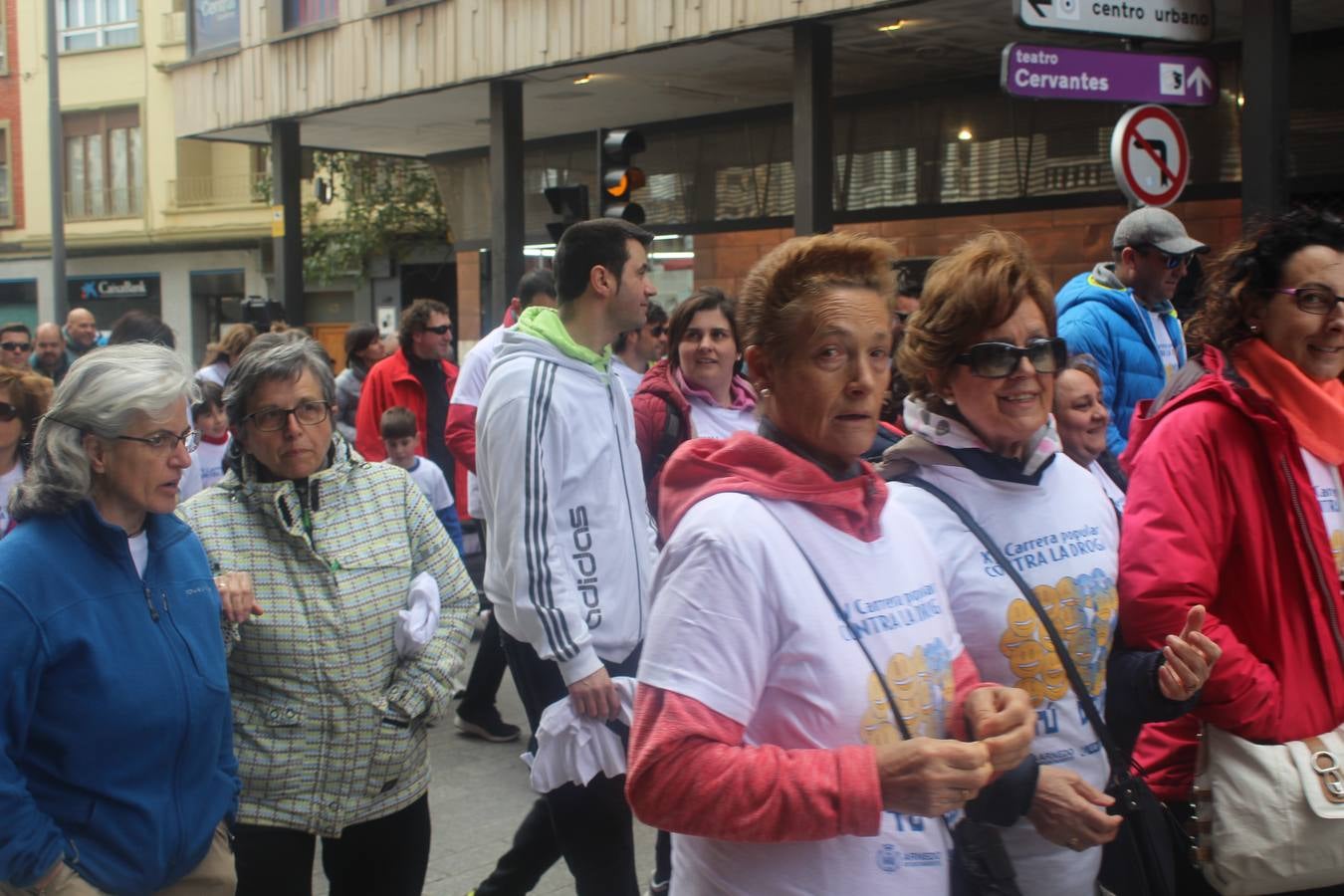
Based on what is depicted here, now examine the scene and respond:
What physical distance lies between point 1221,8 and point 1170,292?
561 centimetres

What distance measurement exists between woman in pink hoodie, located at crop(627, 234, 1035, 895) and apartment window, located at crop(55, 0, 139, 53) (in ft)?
116

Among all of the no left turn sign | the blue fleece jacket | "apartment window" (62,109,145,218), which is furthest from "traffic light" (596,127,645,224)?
"apartment window" (62,109,145,218)

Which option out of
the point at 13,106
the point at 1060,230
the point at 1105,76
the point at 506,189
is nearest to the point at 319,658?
the point at 1105,76

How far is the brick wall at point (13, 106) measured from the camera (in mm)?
35594

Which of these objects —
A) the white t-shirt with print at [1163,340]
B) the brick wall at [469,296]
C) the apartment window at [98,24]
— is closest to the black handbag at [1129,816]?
the white t-shirt with print at [1163,340]

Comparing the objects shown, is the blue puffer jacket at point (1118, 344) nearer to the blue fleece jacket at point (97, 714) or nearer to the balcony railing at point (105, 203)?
the blue fleece jacket at point (97, 714)

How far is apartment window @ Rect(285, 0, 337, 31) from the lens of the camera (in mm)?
15781

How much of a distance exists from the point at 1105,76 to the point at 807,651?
6205 mm

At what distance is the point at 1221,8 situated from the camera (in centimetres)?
1061

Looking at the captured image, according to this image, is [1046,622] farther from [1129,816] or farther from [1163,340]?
[1163,340]

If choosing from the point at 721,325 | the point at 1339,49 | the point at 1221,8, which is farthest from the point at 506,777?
the point at 1339,49

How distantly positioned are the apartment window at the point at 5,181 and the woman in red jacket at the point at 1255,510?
125 ft

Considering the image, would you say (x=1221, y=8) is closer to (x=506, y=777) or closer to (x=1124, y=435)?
(x=1124, y=435)

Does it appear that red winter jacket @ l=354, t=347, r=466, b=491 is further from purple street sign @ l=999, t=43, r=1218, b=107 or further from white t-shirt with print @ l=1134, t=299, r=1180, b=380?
white t-shirt with print @ l=1134, t=299, r=1180, b=380
